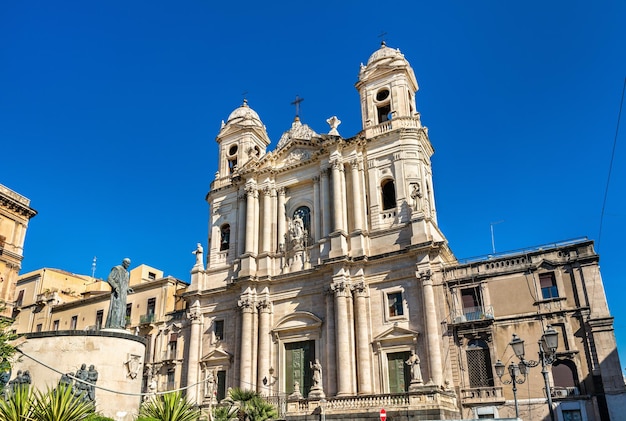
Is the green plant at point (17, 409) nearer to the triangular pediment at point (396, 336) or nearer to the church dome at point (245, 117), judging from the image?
the triangular pediment at point (396, 336)

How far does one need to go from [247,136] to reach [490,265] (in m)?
20.8

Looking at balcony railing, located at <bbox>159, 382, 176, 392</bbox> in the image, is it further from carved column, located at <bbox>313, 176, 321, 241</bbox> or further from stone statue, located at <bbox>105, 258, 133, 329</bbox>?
stone statue, located at <bbox>105, 258, 133, 329</bbox>

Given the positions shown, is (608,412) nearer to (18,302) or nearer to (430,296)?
(430,296)

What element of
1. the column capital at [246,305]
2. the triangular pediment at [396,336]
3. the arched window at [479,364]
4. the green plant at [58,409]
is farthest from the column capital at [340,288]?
the green plant at [58,409]

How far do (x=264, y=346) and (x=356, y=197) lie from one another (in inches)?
407

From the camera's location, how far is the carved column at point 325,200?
104 ft

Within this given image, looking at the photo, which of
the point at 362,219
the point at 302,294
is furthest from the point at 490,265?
the point at 302,294

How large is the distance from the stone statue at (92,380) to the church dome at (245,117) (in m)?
28.5

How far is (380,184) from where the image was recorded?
1246 inches

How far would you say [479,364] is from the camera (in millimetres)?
25375

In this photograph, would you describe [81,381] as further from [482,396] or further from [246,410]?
[482,396]

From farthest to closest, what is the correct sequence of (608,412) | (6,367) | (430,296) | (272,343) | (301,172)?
(301,172) < (272,343) < (430,296) < (608,412) < (6,367)

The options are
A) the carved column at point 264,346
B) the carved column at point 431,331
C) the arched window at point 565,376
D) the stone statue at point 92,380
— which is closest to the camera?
the stone statue at point 92,380

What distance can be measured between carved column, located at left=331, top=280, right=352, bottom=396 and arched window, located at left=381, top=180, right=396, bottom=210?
5830 mm
